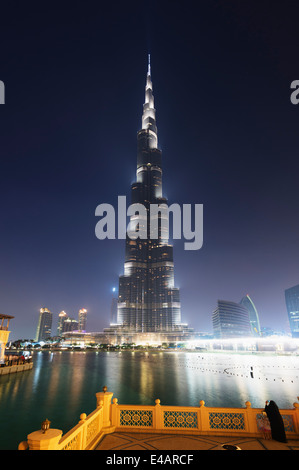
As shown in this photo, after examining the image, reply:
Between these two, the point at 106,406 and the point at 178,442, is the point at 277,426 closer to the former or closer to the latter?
the point at 178,442

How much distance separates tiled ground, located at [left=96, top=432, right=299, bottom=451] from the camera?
29.2 ft

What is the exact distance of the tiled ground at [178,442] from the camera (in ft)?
29.2

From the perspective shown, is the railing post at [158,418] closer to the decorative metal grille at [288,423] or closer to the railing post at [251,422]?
the railing post at [251,422]

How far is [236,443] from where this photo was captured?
9.36 m

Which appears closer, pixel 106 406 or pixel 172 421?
pixel 172 421

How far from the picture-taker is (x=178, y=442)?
30.7 feet

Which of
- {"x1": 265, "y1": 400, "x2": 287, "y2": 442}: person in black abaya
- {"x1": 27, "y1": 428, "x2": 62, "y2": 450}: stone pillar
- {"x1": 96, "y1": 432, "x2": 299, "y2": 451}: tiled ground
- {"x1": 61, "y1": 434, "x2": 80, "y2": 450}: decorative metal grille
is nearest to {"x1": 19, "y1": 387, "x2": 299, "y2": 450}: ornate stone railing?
{"x1": 96, "y1": 432, "x2": 299, "y2": 451}: tiled ground

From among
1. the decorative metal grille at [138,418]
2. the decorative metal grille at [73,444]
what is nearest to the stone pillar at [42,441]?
the decorative metal grille at [73,444]

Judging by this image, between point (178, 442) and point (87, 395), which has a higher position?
point (178, 442)

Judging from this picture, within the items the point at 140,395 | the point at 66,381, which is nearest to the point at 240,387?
the point at 140,395

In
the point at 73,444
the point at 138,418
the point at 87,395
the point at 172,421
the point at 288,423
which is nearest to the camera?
the point at 73,444

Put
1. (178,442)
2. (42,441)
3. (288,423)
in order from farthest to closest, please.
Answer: (288,423)
(178,442)
(42,441)

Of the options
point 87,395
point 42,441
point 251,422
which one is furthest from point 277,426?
point 87,395

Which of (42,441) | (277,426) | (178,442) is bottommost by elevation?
(178,442)
